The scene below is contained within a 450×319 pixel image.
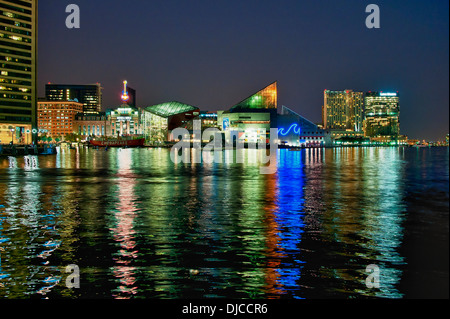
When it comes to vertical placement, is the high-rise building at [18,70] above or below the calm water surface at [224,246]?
above

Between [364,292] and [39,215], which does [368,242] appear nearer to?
[364,292]

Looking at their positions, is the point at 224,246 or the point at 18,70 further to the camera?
the point at 18,70

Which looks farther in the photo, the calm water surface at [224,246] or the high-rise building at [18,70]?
the high-rise building at [18,70]

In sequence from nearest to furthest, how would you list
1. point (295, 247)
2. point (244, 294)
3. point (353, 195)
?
point (244, 294) → point (295, 247) → point (353, 195)

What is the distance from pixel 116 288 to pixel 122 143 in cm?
19182

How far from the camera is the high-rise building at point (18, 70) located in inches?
5551

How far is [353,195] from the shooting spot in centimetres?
2527

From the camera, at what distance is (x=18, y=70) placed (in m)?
145

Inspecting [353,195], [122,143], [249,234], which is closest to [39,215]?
[249,234]

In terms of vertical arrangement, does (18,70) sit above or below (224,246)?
above

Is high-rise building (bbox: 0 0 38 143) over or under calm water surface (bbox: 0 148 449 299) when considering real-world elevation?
over

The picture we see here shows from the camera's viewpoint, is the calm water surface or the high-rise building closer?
the calm water surface

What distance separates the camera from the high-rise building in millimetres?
141000

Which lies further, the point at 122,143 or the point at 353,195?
the point at 122,143
